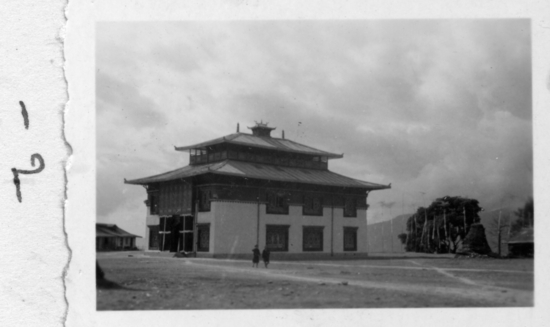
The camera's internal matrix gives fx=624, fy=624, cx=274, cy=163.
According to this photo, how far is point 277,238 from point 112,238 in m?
2.48

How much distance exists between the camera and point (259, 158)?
9.75 m

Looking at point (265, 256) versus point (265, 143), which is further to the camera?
point (265, 143)

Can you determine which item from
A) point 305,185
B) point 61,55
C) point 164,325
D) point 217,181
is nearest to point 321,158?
point 305,185

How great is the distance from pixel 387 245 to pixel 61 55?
5.40m

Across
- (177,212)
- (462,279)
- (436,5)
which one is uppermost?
(436,5)

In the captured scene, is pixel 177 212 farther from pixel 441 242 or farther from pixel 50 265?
pixel 441 242

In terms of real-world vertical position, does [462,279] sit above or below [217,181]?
below

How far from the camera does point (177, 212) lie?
31.3 feet

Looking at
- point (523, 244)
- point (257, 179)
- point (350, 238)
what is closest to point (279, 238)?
point (257, 179)

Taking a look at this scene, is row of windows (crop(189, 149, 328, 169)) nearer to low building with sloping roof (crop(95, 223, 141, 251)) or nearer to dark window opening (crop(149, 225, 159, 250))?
dark window opening (crop(149, 225, 159, 250))

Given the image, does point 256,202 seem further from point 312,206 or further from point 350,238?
point 350,238

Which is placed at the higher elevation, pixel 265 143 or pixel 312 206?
pixel 265 143

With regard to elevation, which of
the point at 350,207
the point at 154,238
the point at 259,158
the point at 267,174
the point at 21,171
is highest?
the point at 259,158

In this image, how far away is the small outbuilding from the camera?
8.17 meters
